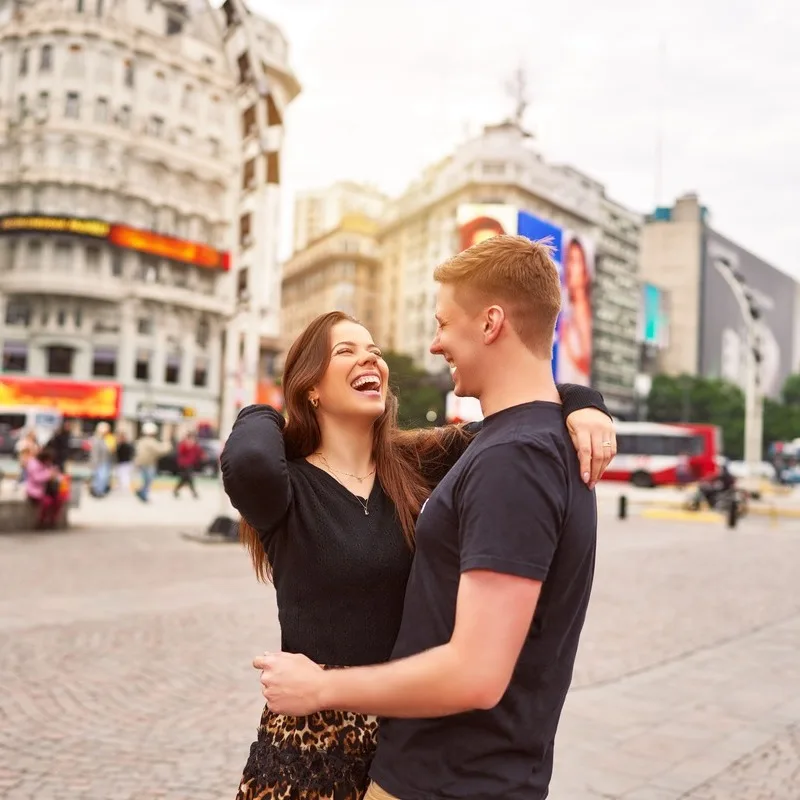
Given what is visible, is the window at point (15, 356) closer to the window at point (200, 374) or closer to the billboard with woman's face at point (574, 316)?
the window at point (200, 374)

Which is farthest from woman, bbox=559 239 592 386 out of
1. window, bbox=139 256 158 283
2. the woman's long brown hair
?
the woman's long brown hair

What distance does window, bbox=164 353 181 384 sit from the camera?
5759cm

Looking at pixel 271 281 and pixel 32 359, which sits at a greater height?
pixel 271 281

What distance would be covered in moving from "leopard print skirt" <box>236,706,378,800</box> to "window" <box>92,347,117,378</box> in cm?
5516

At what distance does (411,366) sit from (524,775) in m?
69.8

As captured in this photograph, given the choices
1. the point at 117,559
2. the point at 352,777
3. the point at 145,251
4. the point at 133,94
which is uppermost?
the point at 133,94

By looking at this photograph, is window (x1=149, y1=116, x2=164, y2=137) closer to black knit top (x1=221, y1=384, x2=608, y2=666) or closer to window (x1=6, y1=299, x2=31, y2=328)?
window (x1=6, y1=299, x2=31, y2=328)

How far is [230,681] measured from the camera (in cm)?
618

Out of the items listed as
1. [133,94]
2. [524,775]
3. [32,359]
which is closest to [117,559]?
[524,775]

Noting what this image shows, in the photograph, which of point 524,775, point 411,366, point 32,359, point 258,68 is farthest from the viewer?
point 411,366

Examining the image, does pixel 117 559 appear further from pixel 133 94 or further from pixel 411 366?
pixel 411 366

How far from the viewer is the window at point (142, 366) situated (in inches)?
2215

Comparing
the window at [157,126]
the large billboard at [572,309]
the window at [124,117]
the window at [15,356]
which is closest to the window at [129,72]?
the window at [124,117]

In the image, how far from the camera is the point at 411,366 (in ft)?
234
